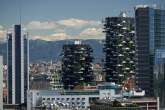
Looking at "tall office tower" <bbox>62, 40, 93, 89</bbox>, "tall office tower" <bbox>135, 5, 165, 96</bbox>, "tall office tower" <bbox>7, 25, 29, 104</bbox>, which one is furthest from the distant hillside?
"tall office tower" <bbox>135, 5, 165, 96</bbox>

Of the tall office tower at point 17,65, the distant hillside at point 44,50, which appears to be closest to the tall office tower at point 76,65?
the tall office tower at point 17,65

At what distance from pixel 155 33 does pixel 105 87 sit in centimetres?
944

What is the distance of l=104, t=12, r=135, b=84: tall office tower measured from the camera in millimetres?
87812

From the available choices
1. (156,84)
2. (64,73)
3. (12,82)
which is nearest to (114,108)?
Result: (156,84)

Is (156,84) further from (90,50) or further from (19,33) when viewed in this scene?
(19,33)

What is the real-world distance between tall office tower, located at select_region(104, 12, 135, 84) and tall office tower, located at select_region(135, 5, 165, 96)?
4434 mm

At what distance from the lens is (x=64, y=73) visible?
90.9m

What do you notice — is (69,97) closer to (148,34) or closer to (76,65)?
(148,34)

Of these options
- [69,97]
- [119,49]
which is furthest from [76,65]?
[69,97]

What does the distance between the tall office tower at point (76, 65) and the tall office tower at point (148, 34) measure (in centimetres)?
852

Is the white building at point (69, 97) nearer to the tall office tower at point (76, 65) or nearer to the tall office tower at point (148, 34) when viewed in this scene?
the tall office tower at point (148, 34)

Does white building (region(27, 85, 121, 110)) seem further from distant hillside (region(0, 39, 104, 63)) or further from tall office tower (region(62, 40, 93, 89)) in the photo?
distant hillside (region(0, 39, 104, 63))

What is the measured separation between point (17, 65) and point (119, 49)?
15610mm

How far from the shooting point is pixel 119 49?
8881cm
